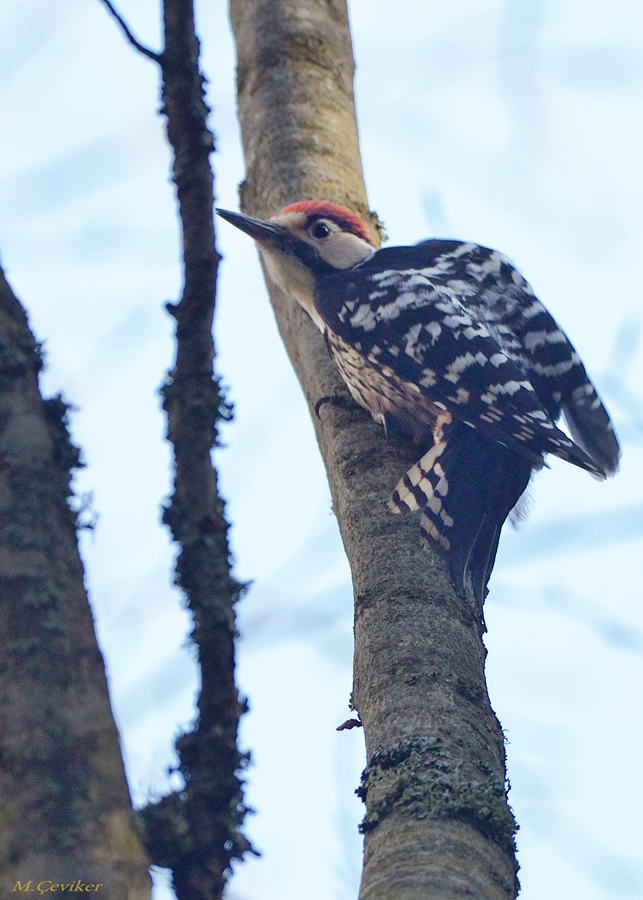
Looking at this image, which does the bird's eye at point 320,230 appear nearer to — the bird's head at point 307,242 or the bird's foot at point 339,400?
the bird's head at point 307,242

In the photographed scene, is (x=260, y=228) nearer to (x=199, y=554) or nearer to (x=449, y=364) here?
(x=449, y=364)

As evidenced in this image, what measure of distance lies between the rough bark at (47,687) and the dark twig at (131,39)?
1.76 ft

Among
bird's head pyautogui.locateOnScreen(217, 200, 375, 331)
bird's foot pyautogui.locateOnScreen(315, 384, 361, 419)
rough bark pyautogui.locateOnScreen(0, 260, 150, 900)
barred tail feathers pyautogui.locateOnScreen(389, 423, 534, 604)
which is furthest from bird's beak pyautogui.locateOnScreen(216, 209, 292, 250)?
rough bark pyautogui.locateOnScreen(0, 260, 150, 900)

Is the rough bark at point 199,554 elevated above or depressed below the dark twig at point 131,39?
below

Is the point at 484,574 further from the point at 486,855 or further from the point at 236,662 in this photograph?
the point at 236,662

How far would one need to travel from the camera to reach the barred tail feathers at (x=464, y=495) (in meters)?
2.37

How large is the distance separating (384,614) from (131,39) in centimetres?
126

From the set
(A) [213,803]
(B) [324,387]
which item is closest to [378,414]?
(B) [324,387]

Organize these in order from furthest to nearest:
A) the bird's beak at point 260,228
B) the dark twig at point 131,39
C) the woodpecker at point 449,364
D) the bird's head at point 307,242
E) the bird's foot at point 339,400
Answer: the bird's beak at point 260,228 → the bird's head at point 307,242 → the bird's foot at point 339,400 → the woodpecker at point 449,364 → the dark twig at point 131,39

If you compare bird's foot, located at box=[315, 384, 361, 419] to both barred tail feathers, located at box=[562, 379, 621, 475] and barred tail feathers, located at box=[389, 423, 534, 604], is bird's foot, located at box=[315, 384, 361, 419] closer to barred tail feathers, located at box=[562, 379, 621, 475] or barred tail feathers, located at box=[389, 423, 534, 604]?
barred tail feathers, located at box=[389, 423, 534, 604]

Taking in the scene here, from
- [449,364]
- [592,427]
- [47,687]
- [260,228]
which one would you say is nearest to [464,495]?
[449,364]

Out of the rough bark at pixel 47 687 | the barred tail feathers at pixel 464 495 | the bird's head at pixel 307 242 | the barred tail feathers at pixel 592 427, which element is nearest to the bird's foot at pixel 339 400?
the barred tail feathers at pixel 464 495

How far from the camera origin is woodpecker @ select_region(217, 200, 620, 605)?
2.78m

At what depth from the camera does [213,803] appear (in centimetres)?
111
